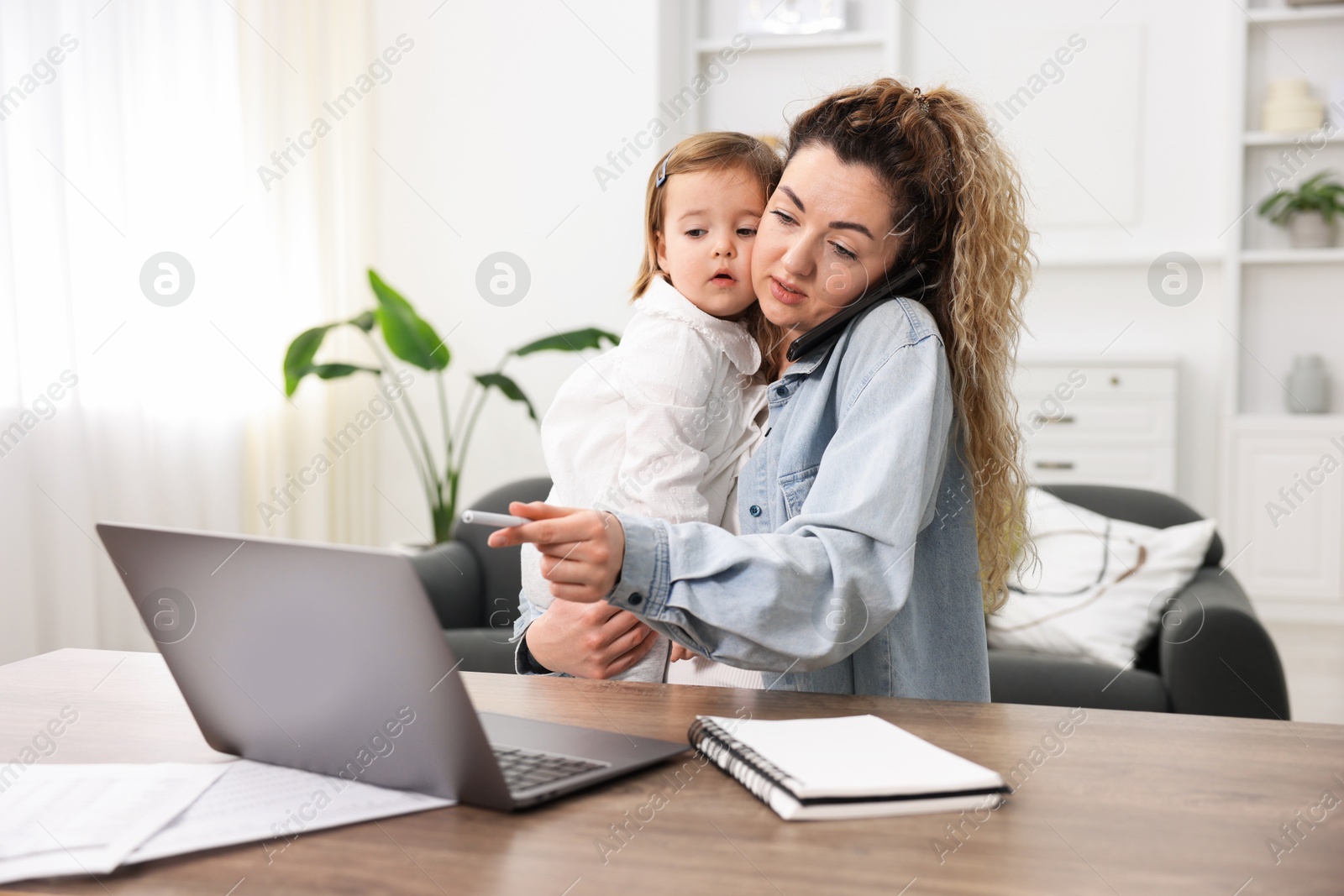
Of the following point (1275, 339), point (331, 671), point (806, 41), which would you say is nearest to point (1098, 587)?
point (331, 671)

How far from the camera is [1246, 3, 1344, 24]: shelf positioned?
14.7 ft

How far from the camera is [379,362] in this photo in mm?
4617

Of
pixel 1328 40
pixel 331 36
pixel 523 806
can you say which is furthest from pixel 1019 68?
pixel 523 806

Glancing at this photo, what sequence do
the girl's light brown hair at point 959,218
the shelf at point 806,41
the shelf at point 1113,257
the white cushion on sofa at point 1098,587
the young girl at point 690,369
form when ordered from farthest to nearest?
the shelf at point 806,41
the shelf at point 1113,257
the white cushion on sofa at point 1098,587
the young girl at point 690,369
the girl's light brown hair at point 959,218

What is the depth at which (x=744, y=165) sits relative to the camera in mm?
1521

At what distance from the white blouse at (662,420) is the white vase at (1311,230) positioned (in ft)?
13.1

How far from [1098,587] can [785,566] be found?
71.4 inches

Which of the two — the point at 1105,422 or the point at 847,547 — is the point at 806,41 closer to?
the point at 1105,422

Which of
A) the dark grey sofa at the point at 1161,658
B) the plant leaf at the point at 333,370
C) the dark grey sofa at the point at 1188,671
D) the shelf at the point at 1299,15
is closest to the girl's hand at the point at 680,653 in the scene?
the dark grey sofa at the point at 1161,658

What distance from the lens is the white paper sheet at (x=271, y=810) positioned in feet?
2.33

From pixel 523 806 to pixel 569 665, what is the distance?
506 mm

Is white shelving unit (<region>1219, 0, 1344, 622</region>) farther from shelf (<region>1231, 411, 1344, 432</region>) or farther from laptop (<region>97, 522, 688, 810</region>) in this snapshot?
laptop (<region>97, 522, 688, 810</region>)

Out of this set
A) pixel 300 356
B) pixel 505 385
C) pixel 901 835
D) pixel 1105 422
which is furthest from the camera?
pixel 1105 422

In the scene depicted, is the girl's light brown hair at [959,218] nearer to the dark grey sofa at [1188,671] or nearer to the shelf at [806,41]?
the dark grey sofa at [1188,671]
